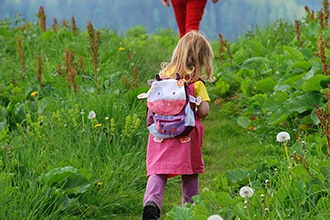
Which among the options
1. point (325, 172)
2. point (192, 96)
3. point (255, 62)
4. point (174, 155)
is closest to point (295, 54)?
point (255, 62)

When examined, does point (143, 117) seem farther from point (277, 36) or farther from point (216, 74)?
point (277, 36)

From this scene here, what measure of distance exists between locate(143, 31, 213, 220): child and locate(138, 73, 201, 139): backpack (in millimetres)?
102

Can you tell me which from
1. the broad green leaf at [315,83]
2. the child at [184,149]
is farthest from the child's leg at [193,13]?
the child at [184,149]

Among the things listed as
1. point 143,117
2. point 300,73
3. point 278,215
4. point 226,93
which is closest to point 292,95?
point 300,73

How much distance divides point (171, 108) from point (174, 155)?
0.32m

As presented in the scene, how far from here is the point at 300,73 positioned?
6.77 meters

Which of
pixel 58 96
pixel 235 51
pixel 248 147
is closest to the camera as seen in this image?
pixel 248 147

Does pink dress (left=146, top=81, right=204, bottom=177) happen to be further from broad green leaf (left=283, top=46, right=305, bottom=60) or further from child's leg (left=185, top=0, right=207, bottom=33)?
child's leg (left=185, top=0, right=207, bottom=33)

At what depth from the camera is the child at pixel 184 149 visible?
5.12 meters

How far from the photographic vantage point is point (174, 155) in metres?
5.14

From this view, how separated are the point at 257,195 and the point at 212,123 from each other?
4036 mm

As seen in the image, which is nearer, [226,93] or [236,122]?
[236,122]

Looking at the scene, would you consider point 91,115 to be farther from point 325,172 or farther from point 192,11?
point 192,11

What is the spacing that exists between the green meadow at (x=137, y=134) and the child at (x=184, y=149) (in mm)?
187
